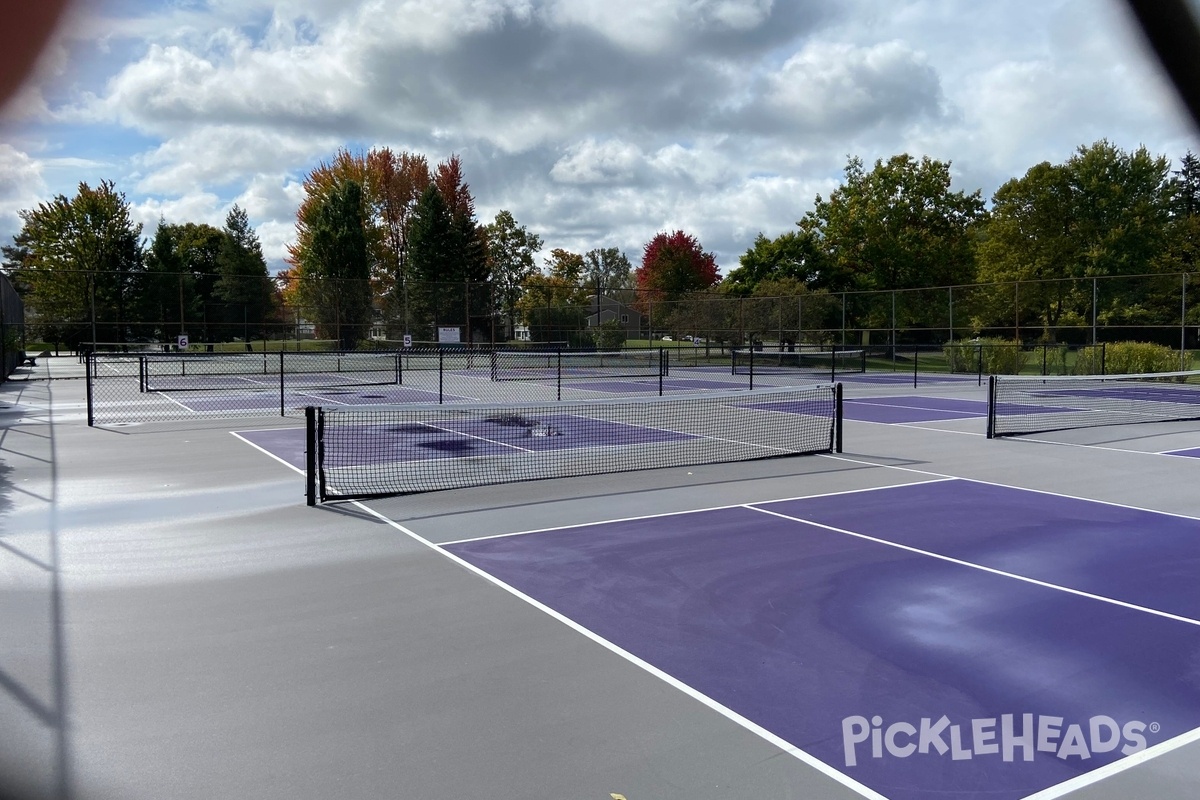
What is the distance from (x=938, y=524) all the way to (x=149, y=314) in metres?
32.5

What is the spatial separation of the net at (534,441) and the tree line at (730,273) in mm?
19761

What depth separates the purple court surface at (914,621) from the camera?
3809mm

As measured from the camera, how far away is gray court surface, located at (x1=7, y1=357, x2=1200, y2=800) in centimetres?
345

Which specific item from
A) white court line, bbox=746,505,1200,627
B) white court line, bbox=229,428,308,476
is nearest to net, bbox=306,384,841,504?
white court line, bbox=229,428,308,476

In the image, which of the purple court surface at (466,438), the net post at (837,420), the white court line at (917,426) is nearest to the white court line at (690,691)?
the purple court surface at (466,438)

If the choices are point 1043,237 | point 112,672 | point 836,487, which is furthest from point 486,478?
point 1043,237

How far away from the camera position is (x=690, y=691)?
14.2 ft

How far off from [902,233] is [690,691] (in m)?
47.6

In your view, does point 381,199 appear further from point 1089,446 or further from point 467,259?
point 1089,446

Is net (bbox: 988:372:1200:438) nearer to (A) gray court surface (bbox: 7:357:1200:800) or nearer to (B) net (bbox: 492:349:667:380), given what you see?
(A) gray court surface (bbox: 7:357:1200:800)

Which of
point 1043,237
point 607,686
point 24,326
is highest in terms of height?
point 1043,237

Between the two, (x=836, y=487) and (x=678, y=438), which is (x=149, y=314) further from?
(x=836, y=487)

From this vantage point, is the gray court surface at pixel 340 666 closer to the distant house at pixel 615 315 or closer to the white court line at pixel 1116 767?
the white court line at pixel 1116 767

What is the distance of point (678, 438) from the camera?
14031 mm
